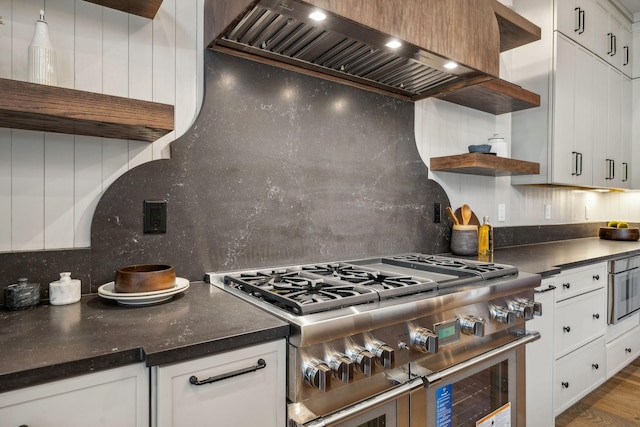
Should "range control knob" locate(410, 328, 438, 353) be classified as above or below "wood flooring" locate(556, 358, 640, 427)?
above

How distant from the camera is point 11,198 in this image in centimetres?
112

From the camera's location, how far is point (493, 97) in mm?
2285

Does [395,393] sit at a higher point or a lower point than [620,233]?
lower

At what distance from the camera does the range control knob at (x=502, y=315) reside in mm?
1391

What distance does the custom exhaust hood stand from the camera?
48.3 inches

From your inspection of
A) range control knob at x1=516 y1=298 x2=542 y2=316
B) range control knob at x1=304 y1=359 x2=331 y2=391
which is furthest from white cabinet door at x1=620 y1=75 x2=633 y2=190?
range control knob at x1=304 y1=359 x2=331 y2=391

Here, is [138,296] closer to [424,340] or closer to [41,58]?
[41,58]

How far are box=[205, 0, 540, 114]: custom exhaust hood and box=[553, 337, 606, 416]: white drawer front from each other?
164 cm

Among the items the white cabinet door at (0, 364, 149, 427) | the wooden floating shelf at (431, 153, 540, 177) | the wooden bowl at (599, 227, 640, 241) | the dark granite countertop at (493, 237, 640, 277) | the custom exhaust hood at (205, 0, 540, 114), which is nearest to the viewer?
the white cabinet door at (0, 364, 149, 427)

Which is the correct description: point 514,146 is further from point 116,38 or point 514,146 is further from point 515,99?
point 116,38

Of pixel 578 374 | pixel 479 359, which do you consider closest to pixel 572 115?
pixel 578 374

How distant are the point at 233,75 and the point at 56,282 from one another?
0.96 meters

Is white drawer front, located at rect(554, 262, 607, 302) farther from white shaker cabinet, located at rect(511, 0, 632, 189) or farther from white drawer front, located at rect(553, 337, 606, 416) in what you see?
white shaker cabinet, located at rect(511, 0, 632, 189)

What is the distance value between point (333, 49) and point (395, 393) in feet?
4.10
